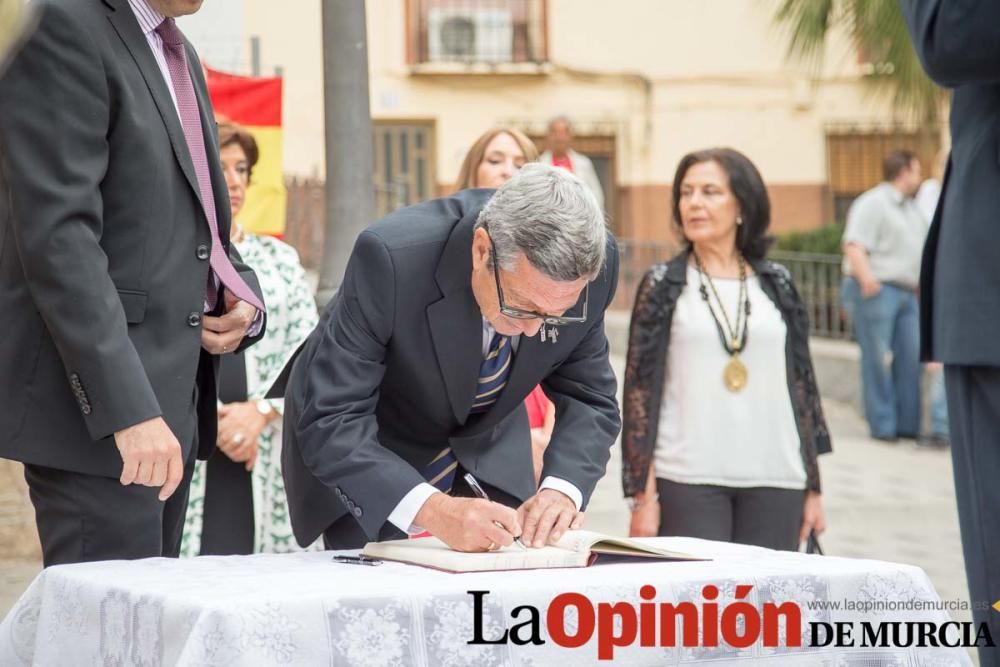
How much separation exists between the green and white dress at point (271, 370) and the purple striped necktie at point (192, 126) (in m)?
1.52

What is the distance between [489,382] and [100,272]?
0.95 metres

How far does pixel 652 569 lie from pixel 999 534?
1.89 ft

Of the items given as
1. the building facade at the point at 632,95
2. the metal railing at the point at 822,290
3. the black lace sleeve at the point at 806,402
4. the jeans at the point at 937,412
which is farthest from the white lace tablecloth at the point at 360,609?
the building facade at the point at 632,95

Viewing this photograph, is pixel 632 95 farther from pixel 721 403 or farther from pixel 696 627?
pixel 696 627

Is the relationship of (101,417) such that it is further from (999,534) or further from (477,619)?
(999,534)

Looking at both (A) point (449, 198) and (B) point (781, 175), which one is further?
(B) point (781, 175)

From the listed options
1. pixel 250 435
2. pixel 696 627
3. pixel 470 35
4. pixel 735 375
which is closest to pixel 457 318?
pixel 696 627

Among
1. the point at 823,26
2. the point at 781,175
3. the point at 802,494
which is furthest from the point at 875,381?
the point at 781,175

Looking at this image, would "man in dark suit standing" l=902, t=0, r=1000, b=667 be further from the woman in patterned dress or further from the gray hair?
the woman in patterned dress

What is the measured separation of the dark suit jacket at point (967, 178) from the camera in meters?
2.37

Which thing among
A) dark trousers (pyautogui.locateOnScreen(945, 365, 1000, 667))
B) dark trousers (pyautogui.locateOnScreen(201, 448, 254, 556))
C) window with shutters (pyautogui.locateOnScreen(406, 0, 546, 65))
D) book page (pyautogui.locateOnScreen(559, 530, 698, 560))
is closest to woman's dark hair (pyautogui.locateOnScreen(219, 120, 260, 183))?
dark trousers (pyautogui.locateOnScreen(201, 448, 254, 556))

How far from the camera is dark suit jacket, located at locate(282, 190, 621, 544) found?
2.99m

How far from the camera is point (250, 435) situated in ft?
14.9

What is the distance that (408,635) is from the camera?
90.5 inches
